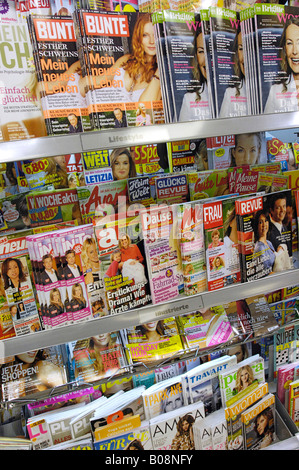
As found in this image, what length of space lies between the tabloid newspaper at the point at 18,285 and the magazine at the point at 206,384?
73cm

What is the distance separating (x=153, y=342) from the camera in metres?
1.39

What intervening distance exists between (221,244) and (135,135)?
524mm

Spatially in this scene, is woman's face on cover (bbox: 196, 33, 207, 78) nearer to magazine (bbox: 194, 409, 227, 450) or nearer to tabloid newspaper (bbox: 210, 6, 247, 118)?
tabloid newspaper (bbox: 210, 6, 247, 118)

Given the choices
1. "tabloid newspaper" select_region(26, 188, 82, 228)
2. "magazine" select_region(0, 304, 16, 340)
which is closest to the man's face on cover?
"tabloid newspaper" select_region(26, 188, 82, 228)

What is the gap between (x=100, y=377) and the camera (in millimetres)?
1235

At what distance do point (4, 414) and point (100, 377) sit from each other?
1.88 ft

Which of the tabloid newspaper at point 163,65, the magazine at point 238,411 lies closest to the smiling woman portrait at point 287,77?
the tabloid newspaper at point 163,65

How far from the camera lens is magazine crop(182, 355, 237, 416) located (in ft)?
4.98

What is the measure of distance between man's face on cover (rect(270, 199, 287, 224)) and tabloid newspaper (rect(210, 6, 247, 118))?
0.37 meters

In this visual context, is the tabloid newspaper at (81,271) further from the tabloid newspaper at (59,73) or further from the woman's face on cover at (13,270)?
the tabloid newspaper at (59,73)

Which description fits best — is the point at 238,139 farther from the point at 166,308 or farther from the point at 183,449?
the point at 183,449

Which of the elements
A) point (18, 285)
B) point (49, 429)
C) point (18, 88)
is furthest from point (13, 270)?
point (49, 429)

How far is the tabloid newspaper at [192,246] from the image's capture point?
4.06 feet

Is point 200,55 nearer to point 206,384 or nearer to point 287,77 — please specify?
point 287,77
